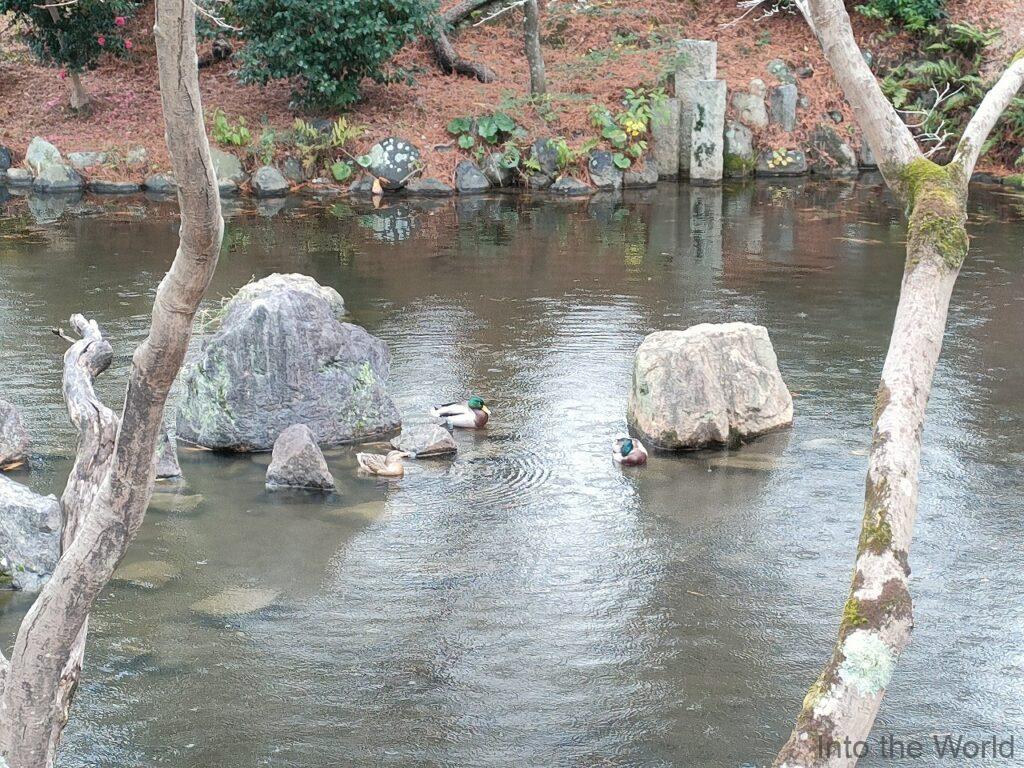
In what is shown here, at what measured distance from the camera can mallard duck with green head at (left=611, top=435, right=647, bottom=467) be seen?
295 inches

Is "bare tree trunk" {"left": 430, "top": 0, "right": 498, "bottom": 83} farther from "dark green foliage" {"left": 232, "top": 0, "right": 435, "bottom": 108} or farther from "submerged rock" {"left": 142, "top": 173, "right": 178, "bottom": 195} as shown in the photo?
"submerged rock" {"left": 142, "top": 173, "right": 178, "bottom": 195}

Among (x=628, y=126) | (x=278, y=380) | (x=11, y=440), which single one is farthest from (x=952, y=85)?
(x=11, y=440)

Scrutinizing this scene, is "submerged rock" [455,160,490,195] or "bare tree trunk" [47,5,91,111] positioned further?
"bare tree trunk" [47,5,91,111]

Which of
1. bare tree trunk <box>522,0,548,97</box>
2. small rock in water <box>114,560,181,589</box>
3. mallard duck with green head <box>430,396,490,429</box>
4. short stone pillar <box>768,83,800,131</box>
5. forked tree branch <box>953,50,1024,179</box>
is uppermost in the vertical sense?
bare tree trunk <box>522,0,548,97</box>

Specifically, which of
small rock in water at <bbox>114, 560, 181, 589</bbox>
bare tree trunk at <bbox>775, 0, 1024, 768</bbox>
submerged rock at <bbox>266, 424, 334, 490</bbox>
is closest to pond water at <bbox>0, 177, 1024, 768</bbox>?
small rock in water at <bbox>114, 560, 181, 589</bbox>

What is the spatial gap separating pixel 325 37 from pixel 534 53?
3716 mm

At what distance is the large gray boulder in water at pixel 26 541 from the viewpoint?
19.7 ft

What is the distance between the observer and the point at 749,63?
69.0 ft

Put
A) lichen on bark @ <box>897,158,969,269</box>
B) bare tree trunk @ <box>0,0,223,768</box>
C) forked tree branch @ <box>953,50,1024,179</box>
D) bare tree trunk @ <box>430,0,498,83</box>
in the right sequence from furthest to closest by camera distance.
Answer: bare tree trunk @ <box>430,0,498,83</box> < forked tree branch @ <box>953,50,1024,179</box> < lichen on bark @ <box>897,158,969,269</box> < bare tree trunk @ <box>0,0,223,768</box>

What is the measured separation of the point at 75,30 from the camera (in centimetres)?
1875

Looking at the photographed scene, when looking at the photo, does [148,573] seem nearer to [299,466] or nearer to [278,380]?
[299,466]

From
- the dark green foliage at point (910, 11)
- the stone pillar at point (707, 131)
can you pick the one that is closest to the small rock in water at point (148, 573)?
the stone pillar at point (707, 131)

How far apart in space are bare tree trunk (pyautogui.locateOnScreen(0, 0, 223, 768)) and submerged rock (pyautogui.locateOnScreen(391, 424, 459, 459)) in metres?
4.10

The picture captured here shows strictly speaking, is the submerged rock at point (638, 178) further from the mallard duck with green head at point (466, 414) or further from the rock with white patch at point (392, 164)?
the mallard duck with green head at point (466, 414)
